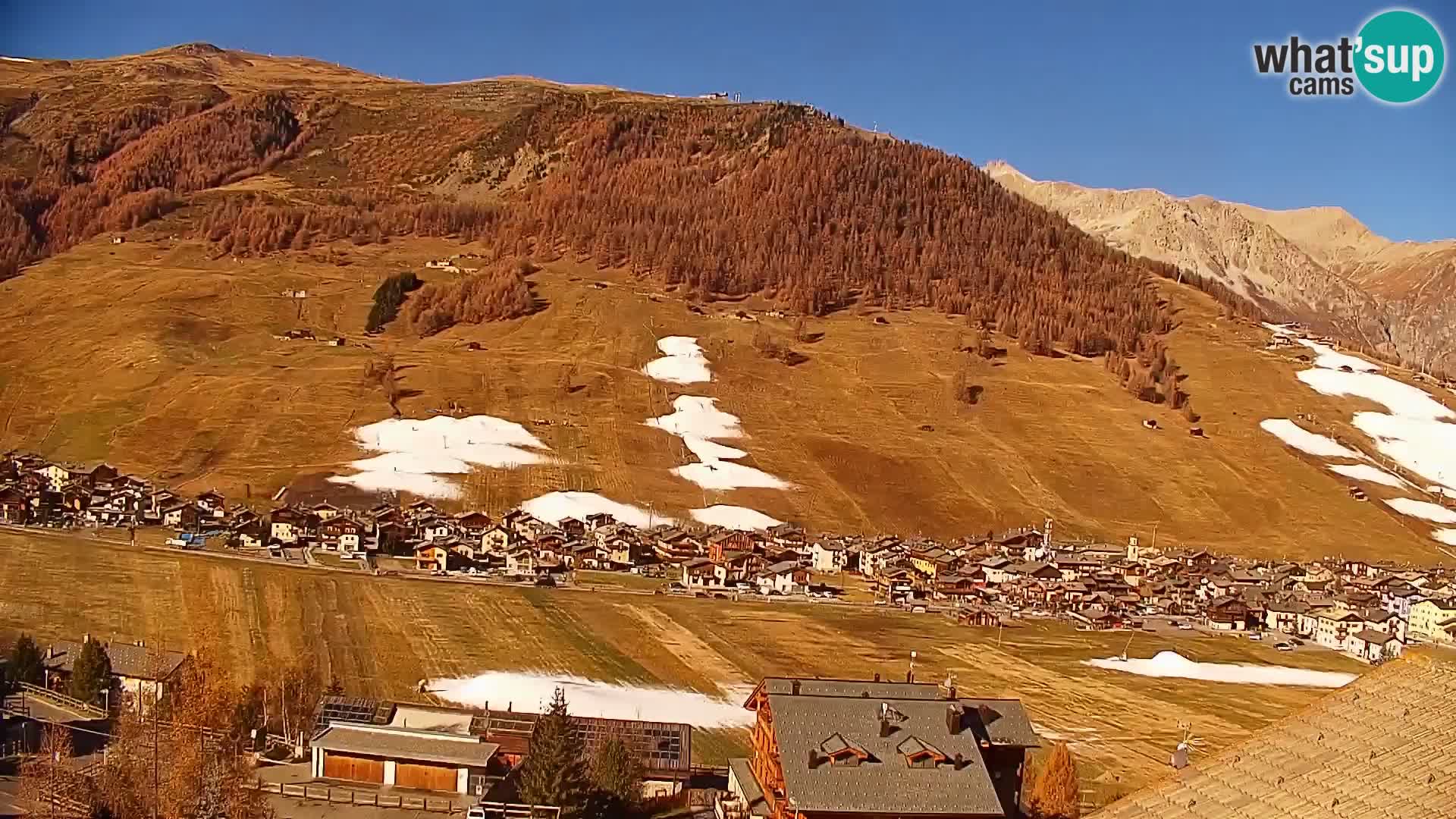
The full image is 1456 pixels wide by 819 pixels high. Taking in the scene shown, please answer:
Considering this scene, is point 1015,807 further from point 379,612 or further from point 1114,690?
point 379,612

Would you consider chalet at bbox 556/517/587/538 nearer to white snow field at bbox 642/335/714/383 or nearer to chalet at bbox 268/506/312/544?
chalet at bbox 268/506/312/544

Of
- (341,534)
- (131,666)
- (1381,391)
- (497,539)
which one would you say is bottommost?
(131,666)

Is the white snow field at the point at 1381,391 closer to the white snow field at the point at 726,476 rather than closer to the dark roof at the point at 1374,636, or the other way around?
the white snow field at the point at 726,476

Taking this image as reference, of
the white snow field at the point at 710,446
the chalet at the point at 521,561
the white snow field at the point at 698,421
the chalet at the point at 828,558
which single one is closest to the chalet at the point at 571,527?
the chalet at the point at 521,561

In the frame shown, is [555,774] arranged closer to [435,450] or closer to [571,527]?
[571,527]

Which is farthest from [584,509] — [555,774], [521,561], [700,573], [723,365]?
[555,774]

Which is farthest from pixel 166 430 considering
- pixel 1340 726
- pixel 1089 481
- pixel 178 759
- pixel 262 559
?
pixel 1340 726
